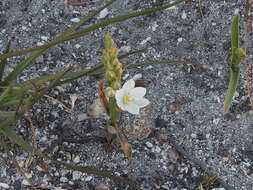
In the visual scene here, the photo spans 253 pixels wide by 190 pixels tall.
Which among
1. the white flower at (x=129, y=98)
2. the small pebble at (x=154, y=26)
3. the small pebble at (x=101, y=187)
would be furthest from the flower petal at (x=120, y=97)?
the small pebble at (x=154, y=26)

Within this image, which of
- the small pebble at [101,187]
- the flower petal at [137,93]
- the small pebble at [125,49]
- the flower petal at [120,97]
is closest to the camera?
the flower petal at [120,97]

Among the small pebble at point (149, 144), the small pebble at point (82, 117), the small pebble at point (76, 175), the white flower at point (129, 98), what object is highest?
the white flower at point (129, 98)

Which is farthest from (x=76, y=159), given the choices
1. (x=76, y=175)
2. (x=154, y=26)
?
(x=154, y=26)

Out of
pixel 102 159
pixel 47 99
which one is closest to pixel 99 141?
pixel 102 159

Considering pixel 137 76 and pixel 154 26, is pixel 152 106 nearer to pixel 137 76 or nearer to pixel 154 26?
pixel 137 76

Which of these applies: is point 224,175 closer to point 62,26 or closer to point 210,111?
point 210,111

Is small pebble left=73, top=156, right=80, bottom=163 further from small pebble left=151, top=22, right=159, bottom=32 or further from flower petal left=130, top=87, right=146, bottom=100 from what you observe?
small pebble left=151, top=22, right=159, bottom=32

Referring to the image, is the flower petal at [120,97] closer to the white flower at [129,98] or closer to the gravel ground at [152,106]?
the white flower at [129,98]

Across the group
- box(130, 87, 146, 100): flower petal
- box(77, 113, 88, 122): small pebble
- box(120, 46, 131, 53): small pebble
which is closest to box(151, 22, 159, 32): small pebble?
box(120, 46, 131, 53): small pebble
